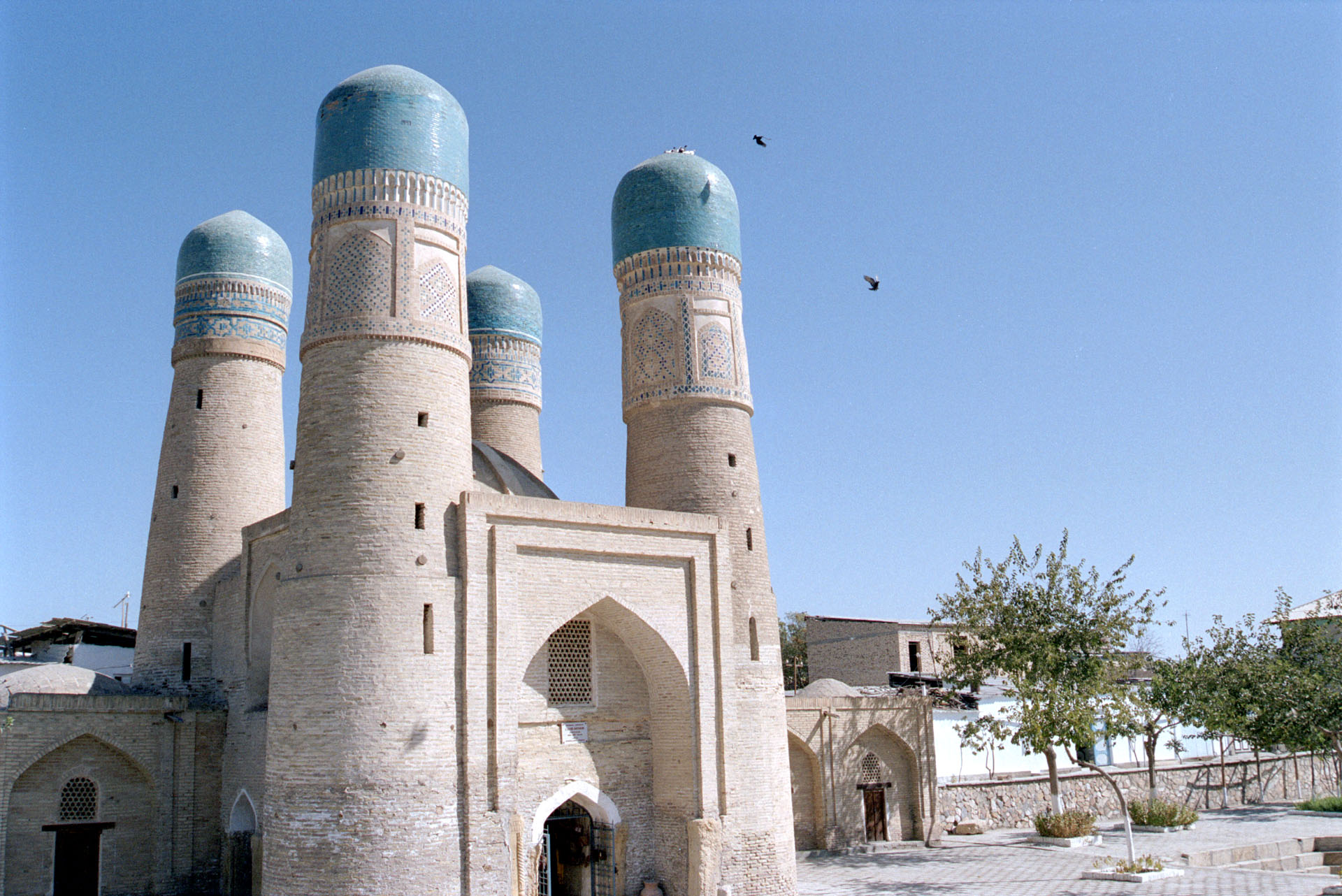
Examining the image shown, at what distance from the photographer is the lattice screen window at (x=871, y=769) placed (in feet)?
70.6

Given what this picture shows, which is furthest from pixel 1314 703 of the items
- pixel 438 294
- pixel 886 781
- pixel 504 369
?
pixel 438 294

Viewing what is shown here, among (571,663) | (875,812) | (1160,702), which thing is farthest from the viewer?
(1160,702)

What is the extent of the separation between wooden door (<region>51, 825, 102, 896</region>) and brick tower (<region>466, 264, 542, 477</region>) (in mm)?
9804

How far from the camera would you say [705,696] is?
16016mm

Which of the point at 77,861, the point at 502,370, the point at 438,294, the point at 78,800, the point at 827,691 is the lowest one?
the point at 77,861

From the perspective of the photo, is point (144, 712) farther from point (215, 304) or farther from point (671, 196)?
point (671, 196)

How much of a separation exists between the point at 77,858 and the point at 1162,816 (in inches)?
759

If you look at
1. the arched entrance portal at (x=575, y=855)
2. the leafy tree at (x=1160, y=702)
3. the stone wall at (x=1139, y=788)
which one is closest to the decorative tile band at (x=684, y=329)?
the arched entrance portal at (x=575, y=855)

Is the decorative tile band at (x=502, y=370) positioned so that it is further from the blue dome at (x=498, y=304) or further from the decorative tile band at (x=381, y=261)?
the decorative tile band at (x=381, y=261)

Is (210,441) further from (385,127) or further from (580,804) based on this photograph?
(580,804)

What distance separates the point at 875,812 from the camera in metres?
21.6

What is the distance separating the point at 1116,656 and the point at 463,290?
13.3 metres

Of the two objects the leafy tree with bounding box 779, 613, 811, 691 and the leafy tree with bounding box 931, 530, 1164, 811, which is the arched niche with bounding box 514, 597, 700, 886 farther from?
the leafy tree with bounding box 779, 613, 811, 691

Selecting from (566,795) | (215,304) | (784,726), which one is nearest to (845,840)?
(784,726)
